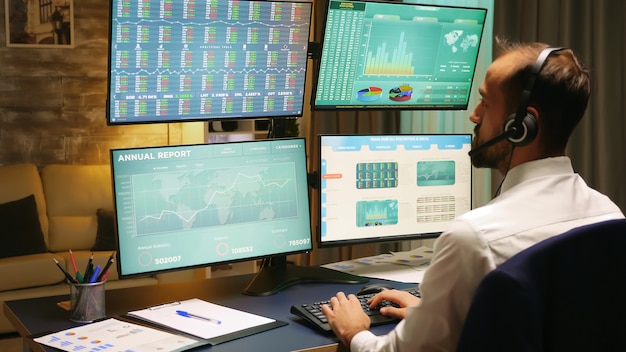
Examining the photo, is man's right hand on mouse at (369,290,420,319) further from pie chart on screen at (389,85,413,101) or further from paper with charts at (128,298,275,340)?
pie chart on screen at (389,85,413,101)

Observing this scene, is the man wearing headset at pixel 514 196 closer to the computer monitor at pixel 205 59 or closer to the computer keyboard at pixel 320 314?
the computer keyboard at pixel 320 314

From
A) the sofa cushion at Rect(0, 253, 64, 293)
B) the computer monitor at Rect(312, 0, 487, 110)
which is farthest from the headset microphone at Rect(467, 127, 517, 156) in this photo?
the sofa cushion at Rect(0, 253, 64, 293)

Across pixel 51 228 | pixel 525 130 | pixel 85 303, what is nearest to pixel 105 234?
pixel 51 228

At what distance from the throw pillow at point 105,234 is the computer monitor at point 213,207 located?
102 inches

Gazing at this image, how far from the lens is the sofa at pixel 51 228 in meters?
4.47

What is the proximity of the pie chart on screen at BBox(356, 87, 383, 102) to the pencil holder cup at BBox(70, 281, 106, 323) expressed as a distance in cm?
104

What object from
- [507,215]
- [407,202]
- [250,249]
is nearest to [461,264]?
[507,215]

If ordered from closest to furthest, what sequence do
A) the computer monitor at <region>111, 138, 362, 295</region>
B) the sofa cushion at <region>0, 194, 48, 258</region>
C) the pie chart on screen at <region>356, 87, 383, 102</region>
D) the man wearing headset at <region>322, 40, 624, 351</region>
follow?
the man wearing headset at <region>322, 40, 624, 351</region> < the computer monitor at <region>111, 138, 362, 295</region> < the pie chart on screen at <region>356, 87, 383, 102</region> < the sofa cushion at <region>0, 194, 48, 258</region>

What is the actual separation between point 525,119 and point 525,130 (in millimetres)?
26

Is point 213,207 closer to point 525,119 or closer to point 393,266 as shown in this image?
point 393,266

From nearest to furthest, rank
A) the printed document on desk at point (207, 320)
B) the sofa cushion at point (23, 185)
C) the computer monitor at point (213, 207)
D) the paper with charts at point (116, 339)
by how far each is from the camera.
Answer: the paper with charts at point (116, 339) < the printed document on desk at point (207, 320) < the computer monitor at point (213, 207) < the sofa cushion at point (23, 185)

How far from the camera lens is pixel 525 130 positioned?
156 centimetres

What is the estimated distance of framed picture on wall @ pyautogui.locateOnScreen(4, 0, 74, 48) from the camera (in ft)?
16.6

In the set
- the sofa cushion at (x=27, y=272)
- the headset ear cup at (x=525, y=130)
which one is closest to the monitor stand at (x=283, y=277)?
the headset ear cup at (x=525, y=130)
